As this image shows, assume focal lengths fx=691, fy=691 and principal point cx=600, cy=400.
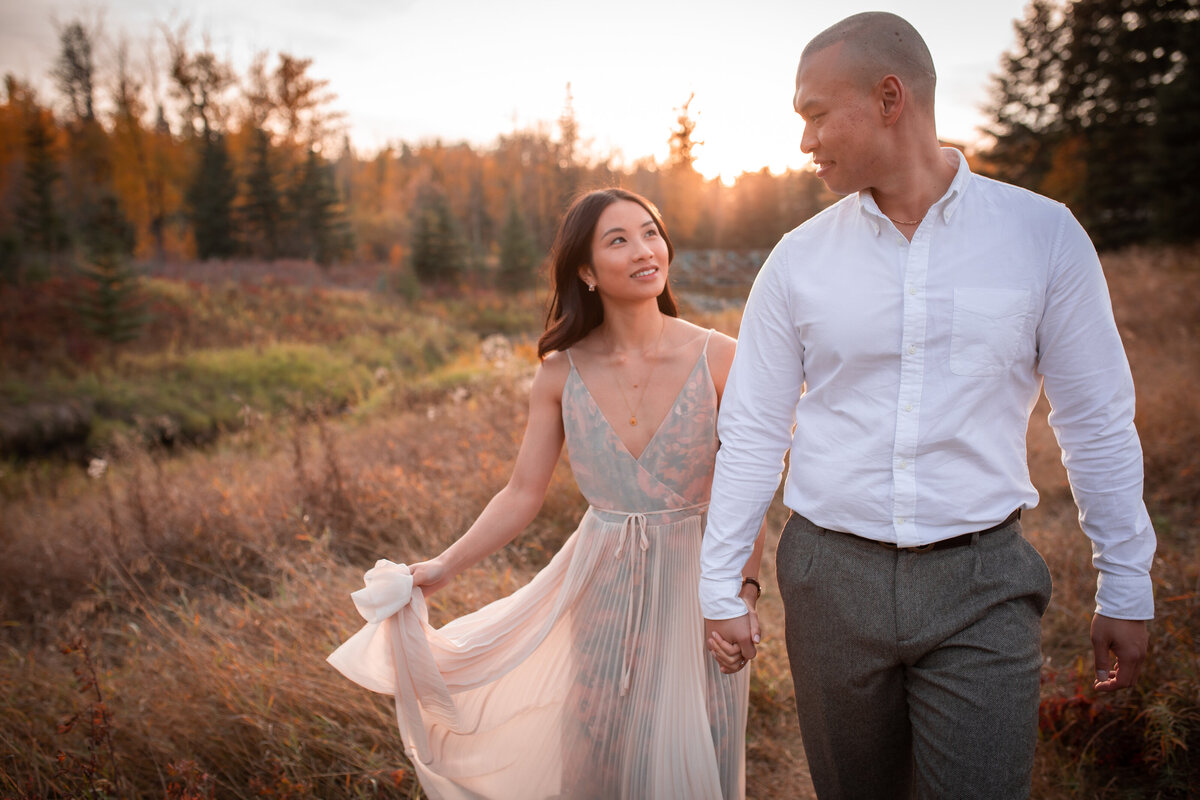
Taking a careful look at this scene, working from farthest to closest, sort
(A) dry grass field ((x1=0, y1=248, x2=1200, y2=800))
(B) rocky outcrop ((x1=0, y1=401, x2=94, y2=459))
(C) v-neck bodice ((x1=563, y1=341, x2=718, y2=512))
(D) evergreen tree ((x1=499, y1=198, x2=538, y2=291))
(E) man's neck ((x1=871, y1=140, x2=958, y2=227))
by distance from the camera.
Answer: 1. (D) evergreen tree ((x1=499, y1=198, x2=538, y2=291))
2. (B) rocky outcrop ((x1=0, y1=401, x2=94, y2=459))
3. (A) dry grass field ((x1=0, y1=248, x2=1200, y2=800))
4. (C) v-neck bodice ((x1=563, y1=341, x2=718, y2=512))
5. (E) man's neck ((x1=871, y1=140, x2=958, y2=227))

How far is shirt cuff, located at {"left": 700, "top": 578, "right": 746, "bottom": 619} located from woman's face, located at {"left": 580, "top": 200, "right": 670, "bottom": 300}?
1072 mm

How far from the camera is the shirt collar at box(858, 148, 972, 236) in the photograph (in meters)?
1.62

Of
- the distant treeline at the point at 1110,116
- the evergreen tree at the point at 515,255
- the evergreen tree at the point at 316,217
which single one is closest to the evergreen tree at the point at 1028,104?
the distant treeline at the point at 1110,116

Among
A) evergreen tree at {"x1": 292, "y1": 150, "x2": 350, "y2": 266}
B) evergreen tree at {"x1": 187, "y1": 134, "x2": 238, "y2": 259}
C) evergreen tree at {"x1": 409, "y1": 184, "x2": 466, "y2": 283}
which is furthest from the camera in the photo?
evergreen tree at {"x1": 292, "y1": 150, "x2": 350, "y2": 266}

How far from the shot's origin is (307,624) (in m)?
3.72

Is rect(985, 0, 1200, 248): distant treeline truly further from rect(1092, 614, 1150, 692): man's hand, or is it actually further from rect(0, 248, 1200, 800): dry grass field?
rect(1092, 614, 1150, 692): man's hand

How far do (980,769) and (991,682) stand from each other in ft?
0.66

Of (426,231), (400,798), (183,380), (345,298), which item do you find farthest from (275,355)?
(400,798)

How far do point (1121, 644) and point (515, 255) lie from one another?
34486mm

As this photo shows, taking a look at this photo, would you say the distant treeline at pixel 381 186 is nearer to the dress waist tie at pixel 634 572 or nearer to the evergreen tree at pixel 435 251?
the evergreen tree at pixel 435 251

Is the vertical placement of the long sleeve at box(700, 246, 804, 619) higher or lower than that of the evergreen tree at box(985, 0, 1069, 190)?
lower

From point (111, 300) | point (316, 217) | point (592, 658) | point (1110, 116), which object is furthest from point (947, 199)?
point (316, 217)

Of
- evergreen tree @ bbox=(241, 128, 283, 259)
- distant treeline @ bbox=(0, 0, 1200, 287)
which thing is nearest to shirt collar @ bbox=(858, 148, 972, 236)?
distant treeline @ bbox=(0, 0, 1200, 287)

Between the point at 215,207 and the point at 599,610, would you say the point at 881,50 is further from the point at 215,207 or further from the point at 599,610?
the point at 215,207
